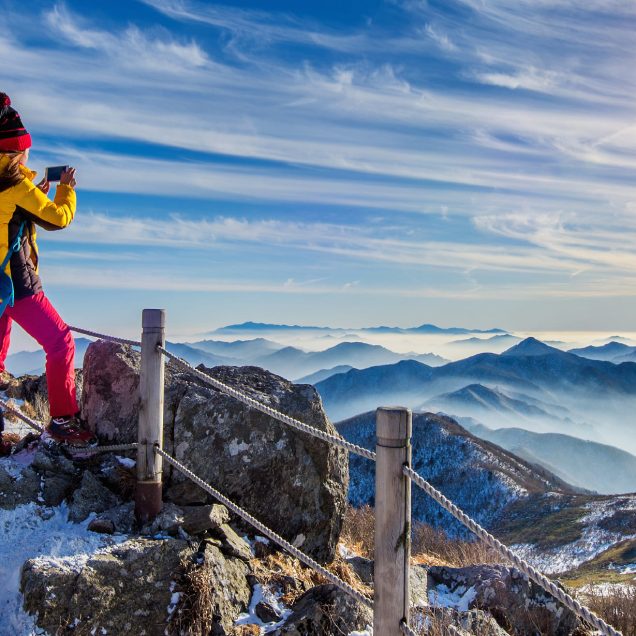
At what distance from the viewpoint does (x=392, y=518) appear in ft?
11.8

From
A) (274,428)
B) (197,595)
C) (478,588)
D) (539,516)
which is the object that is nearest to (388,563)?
(197,595)

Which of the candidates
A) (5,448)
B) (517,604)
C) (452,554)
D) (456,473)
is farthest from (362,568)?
(456,473)

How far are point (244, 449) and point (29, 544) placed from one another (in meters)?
2.04

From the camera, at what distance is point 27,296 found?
239 inches

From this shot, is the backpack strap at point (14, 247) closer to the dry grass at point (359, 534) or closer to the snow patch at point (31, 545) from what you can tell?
the snow patch at point (31, 545)

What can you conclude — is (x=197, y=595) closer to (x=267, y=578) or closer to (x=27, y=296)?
(x=267, y=578)

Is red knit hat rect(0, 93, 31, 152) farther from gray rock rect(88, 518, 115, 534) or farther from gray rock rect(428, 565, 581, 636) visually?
gray rock rect(428, 565, 581, 636)

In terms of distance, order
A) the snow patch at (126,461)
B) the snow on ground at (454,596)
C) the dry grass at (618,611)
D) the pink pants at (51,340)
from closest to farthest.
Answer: the pink pants at (51,340)
the snow patch at (126,461)
the snow on ground at (454,596)
the dry grass at (618,611)

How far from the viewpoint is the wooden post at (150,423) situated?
575cm

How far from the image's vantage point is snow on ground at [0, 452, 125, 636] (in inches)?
182

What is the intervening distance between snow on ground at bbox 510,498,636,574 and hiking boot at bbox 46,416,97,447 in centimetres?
5103

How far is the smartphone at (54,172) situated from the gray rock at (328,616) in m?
4.46

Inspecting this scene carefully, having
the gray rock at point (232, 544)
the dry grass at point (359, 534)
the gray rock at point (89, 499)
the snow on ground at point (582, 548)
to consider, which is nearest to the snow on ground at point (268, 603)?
the gray rock at point (232, 544)

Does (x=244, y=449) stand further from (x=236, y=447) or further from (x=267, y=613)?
(x=267, y=613)
